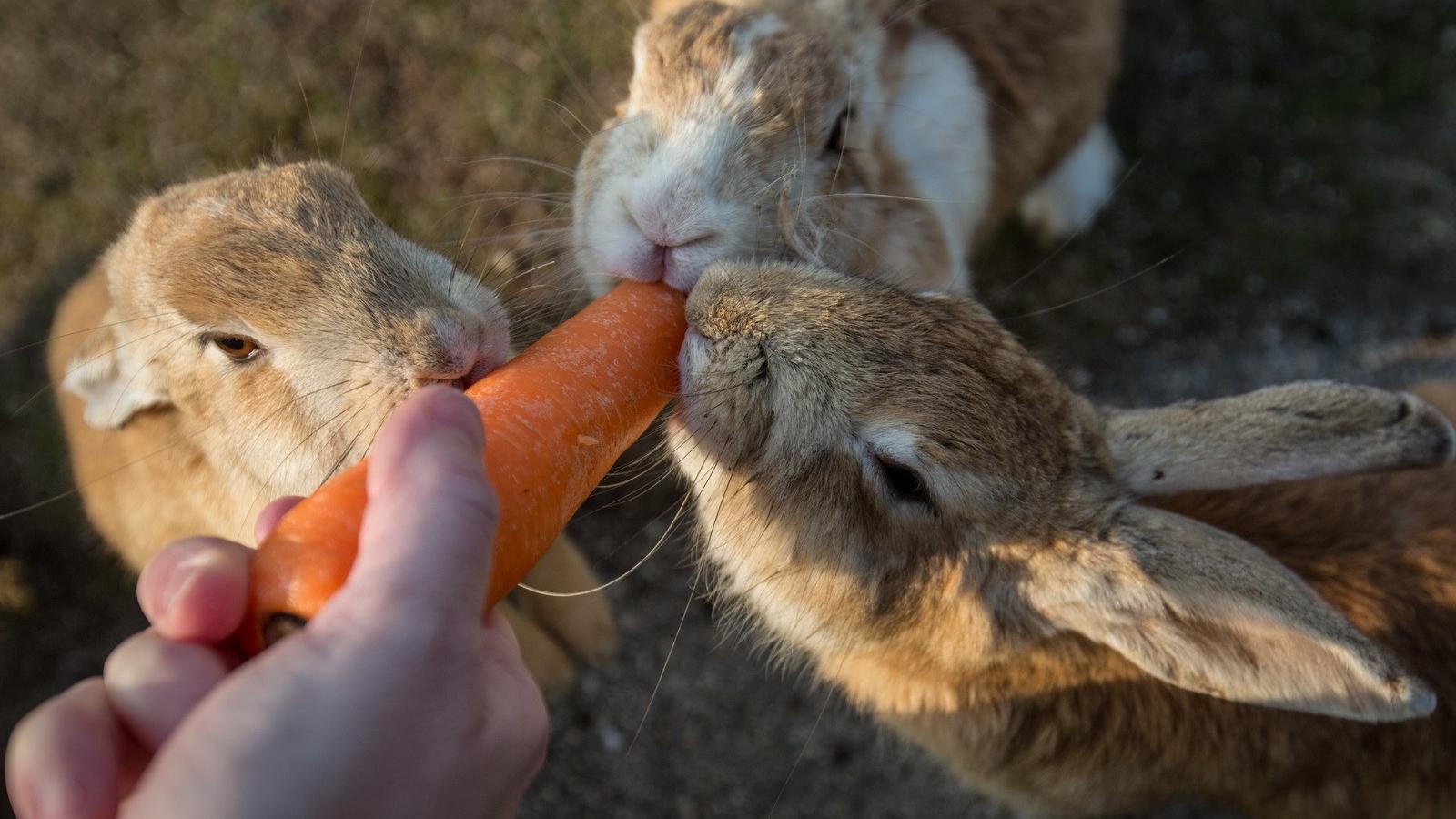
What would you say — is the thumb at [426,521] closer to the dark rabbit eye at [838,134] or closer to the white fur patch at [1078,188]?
the dark rabbit eye at [838,134]

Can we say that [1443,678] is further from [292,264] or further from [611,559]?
[292,264]

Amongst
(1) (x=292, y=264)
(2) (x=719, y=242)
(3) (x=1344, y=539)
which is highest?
(1) (x=292, y=264)

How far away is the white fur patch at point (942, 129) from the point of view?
352cm

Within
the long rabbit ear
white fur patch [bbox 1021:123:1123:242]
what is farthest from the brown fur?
the long rabbit ear

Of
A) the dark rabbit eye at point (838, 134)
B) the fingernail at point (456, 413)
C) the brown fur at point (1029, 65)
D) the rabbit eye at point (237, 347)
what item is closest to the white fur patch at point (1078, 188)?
the brown fur at point (1029, 65)

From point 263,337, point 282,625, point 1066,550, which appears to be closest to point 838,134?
point 1066,550

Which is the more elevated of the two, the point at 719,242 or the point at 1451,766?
the point at 719,242

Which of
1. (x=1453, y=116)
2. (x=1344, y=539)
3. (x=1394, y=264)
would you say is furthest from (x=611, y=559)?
(x=1453, y=116)

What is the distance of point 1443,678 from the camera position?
243cm

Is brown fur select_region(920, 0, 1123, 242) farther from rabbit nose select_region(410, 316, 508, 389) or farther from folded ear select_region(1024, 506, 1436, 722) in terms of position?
rabbit nose select_region(410, 316, 508, 389)

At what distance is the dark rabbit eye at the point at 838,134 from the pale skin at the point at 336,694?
188 centimetres

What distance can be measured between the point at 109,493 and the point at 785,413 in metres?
2.57

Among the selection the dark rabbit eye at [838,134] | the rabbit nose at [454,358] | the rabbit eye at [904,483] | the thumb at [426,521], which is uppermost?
the thumb at [426,521]

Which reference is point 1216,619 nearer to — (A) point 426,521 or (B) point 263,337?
(A) point 426,521
